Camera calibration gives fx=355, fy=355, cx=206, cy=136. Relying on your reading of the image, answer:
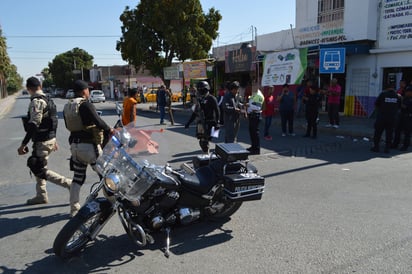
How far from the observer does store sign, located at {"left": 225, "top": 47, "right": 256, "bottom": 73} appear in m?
18.6

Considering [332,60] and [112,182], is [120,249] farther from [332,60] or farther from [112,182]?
[332,60]

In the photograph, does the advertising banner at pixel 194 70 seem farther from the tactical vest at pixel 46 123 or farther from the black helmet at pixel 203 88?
the tactical vest at pixel 46 123

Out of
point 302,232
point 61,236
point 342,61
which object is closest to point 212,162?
point 302,232

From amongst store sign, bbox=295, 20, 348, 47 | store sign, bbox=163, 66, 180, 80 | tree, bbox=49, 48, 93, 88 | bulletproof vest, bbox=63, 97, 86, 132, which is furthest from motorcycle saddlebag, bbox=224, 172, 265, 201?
tree, bbox=49, 48, 93, 88

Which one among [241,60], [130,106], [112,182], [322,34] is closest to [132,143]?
[112,182]

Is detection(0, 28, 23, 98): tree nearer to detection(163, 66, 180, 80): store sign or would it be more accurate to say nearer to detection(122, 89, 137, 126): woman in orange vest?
detection(163, 66, 180, 80): store sign

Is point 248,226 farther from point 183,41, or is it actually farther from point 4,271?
point 183,41

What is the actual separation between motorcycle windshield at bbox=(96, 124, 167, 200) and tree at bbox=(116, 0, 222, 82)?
23.2 metres

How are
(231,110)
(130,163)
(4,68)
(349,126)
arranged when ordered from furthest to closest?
(4,68)
(349,126)
(231,110)
(130,163)

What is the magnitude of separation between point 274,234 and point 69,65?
85.9m

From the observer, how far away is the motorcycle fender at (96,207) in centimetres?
355

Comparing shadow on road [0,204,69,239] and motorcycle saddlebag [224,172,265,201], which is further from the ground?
motorcycle saddlebag [224,172,265,201]

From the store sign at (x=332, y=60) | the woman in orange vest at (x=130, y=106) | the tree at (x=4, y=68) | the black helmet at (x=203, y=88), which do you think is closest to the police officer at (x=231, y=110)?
the black helmet at (x=203, y=88)

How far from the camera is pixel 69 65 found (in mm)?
81812
